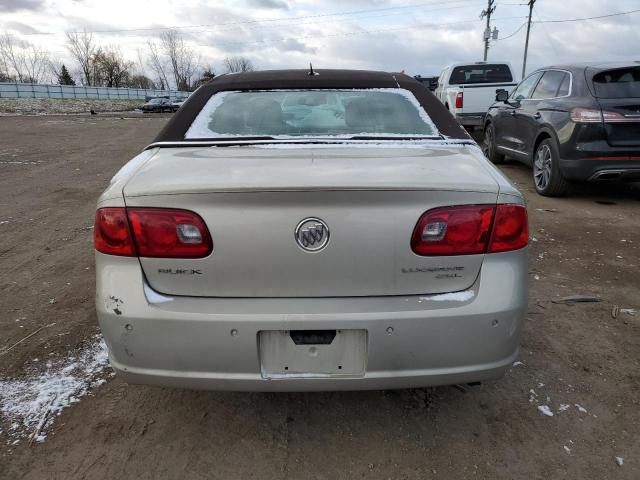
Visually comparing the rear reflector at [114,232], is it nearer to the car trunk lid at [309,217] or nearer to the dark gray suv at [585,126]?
the car trunk lid at [309,217]

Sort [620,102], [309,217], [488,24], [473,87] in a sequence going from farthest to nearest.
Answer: [488,24], [473,87], [620,102], [309,217]

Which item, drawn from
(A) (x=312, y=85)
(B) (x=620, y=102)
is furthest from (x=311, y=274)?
(B) (x=620, y=102)

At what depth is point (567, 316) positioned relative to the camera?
3.44 metres

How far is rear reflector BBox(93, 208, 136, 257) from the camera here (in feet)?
6.37

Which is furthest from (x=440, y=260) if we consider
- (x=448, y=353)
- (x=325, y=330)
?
(x=325, y=330)

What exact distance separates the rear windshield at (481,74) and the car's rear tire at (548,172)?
20.3ft

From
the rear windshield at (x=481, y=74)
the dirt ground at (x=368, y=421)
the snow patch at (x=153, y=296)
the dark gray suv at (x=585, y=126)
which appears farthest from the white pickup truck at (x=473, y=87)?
the snow patch at (x=153, y=296)

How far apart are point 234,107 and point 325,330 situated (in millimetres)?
1549

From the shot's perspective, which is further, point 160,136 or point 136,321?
point 160,136

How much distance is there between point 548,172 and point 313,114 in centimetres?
487

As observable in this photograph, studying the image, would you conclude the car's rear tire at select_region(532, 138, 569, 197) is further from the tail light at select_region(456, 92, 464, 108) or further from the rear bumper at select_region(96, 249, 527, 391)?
the rear bumper at select_region(96, 249, 527, 391)

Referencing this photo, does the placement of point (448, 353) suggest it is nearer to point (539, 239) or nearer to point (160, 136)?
point (160, 136)

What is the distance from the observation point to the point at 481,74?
41.0ft

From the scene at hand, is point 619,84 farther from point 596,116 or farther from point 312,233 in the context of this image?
point 312,233
